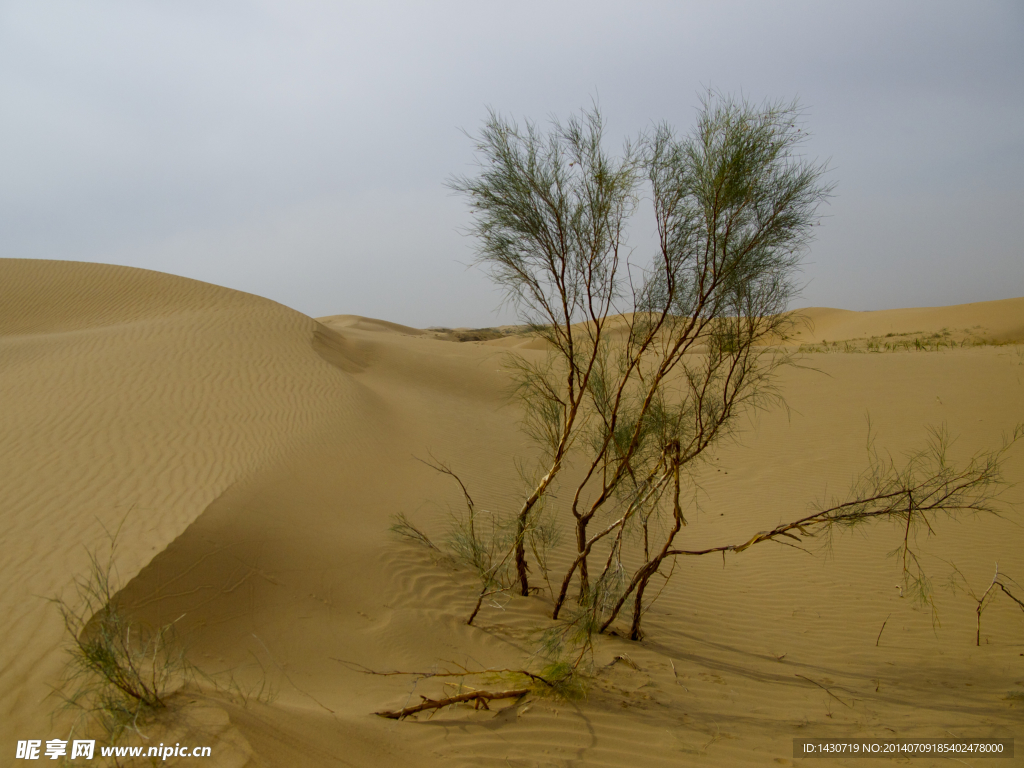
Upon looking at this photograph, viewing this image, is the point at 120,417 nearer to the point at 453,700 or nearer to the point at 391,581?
the point at 391,581

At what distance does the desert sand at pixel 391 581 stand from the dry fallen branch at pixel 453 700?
0.25 feet

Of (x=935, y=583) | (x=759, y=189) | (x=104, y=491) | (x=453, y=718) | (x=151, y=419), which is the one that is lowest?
(x=935, y=583)

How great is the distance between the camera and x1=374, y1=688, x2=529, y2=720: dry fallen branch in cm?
370

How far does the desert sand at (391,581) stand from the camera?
3.70 meters

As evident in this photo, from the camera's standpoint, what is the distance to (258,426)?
370 inches

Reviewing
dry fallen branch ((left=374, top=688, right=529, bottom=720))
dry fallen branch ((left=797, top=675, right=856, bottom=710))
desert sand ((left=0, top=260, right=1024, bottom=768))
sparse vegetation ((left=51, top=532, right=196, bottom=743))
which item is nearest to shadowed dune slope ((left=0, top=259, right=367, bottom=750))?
desert sand ((left=0, top=260, right=1024, bottom=768))

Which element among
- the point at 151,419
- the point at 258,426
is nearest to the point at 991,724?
the point at 258,426

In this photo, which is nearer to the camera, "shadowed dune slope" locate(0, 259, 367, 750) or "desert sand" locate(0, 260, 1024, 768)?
"desert sand" locate(0, 260, 1024, 768)

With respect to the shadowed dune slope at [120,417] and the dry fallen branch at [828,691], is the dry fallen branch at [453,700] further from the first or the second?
the dry fallen branch at [828,691]

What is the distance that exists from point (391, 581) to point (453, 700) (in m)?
2.35

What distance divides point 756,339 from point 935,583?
4267 mm

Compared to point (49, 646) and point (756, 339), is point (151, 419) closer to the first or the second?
point (49, 646)

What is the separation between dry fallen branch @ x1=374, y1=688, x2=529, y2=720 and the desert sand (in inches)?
3.0

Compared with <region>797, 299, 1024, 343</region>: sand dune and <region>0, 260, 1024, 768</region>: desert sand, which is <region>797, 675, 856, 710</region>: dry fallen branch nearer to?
<region>0, 260, 1024, 768</region>: desert sand
